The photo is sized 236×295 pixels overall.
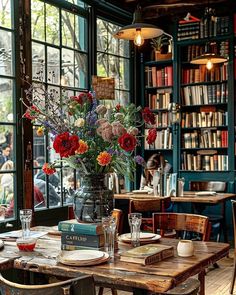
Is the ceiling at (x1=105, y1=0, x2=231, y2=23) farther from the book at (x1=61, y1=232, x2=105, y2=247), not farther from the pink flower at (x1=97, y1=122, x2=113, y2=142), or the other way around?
the book at (x1=61, y1=232, x2=105, y2=247)

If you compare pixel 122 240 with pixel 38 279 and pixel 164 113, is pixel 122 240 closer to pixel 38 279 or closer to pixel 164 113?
pixel 38 279

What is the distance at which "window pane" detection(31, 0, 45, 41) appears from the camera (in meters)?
4.81

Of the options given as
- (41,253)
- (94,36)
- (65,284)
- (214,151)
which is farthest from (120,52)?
(65,284)

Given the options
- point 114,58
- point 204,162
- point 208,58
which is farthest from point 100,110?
point 204,162

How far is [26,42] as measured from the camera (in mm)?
4523

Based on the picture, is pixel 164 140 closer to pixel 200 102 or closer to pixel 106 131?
pixel 200 102

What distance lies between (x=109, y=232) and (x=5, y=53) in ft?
8.68

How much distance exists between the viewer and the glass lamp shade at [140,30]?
4.08 metres

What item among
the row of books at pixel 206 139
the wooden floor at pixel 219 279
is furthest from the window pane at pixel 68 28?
the wooden floor at pixel 219 279

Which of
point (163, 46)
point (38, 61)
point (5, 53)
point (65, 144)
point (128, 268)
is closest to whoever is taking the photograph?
point (128, 268)

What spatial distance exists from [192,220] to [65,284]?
147 centimetres

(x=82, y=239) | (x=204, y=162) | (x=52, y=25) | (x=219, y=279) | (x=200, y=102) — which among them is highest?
(x=52, y=25)

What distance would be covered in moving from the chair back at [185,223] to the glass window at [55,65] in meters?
1.76

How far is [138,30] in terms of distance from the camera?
13.8 ft
